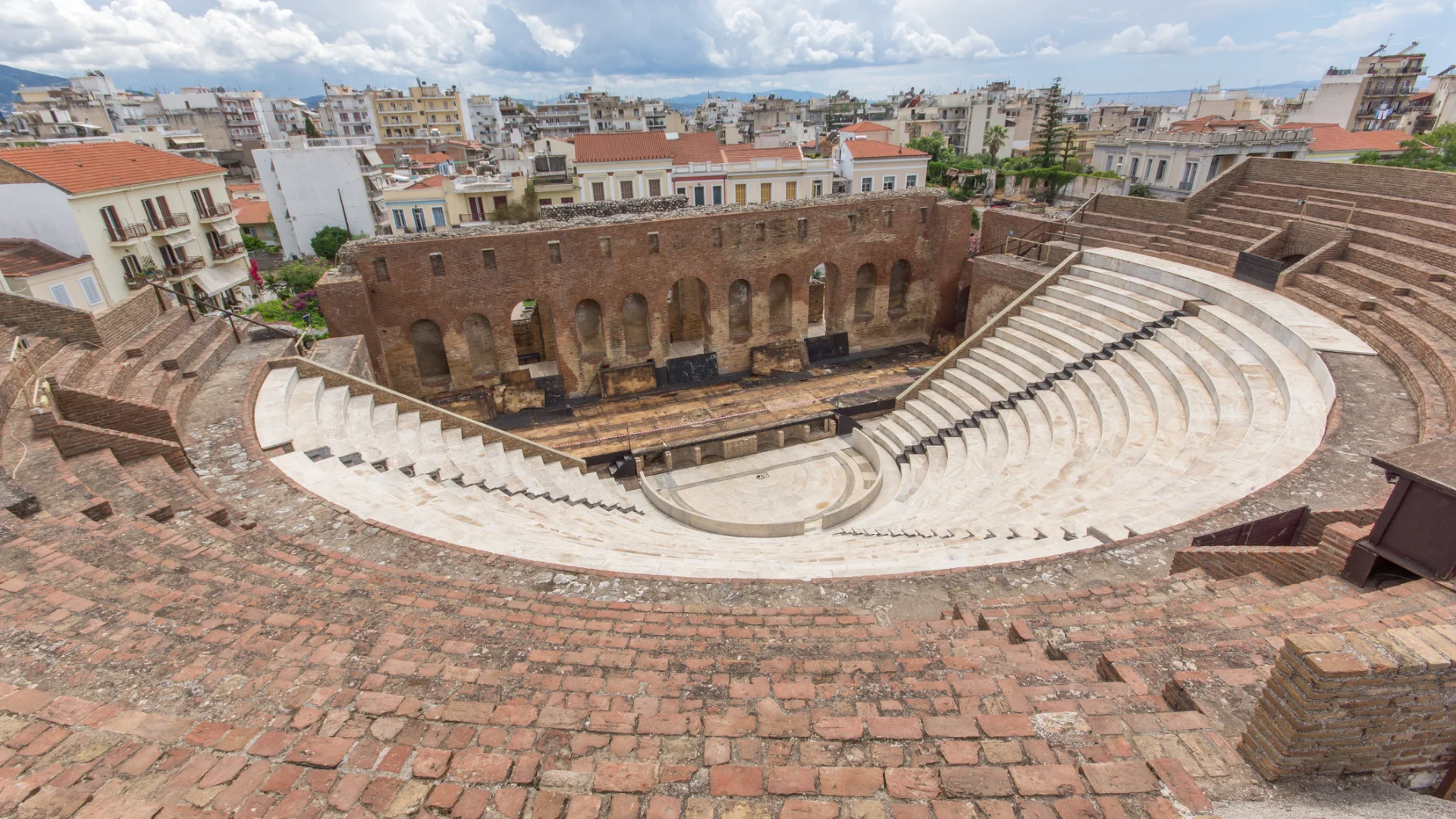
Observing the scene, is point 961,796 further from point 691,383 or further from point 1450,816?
point 691,383

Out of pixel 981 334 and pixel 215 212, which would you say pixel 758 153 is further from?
pixel 215 212

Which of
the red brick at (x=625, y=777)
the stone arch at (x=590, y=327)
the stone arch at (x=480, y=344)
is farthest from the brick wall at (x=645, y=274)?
the red brick at (x=625, y=777)

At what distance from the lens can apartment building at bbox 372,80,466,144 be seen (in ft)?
232

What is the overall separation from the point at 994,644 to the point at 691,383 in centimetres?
1504

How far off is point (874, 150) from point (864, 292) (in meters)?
19.7

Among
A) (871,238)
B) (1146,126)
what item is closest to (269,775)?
(871,238)

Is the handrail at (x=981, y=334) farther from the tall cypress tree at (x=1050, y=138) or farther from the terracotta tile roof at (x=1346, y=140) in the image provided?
the tall cypress tree at (x=1050, y=138)

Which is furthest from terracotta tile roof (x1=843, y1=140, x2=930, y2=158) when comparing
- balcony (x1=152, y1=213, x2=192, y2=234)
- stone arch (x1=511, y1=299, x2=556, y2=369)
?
balcony (x1=152, y1=213, x2=192, y2=234)

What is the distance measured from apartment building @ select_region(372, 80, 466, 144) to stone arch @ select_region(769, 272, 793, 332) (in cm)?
6315

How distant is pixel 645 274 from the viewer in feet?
60.4

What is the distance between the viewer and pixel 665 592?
21.6 ft

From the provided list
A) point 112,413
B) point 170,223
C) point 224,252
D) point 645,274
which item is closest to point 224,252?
point 224,252

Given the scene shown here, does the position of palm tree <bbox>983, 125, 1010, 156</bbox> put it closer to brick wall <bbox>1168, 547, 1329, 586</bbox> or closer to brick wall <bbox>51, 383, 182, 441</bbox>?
brick wall <bbox>1168, 547, 1329, 586</bbox>

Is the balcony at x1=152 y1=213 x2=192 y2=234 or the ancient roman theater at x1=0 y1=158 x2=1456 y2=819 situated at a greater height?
the balcony at x1=152 y1=213 x2=192 y2=234
